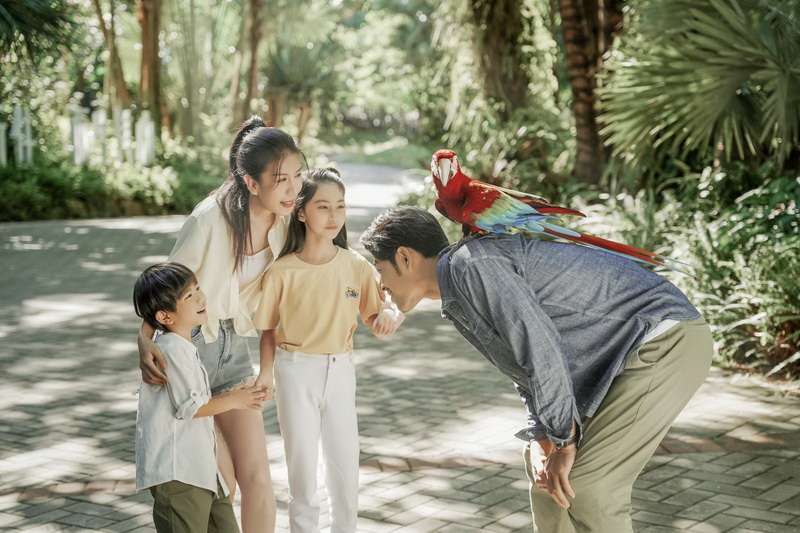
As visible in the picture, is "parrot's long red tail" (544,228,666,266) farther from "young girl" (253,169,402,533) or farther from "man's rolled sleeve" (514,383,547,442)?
"young girl" (253,169,402,533)

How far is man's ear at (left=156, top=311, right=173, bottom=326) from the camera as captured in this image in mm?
3381

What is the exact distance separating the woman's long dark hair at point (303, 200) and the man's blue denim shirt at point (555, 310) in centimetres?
107

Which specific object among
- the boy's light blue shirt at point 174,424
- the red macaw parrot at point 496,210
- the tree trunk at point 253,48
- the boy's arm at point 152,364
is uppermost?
the tree trunk at point 253,48

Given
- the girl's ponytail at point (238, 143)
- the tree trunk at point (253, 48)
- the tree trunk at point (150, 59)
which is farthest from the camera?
the tree trunk at point (253, 48)

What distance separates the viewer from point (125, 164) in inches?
920

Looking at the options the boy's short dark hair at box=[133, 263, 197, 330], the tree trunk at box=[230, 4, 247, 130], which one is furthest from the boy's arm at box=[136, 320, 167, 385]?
the tree trunk at box=[230, 4, 247, 130]

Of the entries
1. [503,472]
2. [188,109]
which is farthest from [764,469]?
[188,109]

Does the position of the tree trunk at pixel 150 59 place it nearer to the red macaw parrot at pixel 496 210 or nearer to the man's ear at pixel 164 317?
the man's ear at pixel 164 317

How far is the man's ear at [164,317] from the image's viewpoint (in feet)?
11.1

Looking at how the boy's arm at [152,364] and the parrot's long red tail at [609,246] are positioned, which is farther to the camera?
the boy's arm at [152,364]

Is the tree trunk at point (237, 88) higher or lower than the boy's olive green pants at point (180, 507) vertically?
higher

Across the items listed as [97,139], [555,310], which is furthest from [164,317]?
[97,139]

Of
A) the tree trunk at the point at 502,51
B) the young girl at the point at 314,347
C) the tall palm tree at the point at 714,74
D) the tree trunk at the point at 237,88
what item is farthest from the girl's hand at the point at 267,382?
the tree trunk at the point at 237,88

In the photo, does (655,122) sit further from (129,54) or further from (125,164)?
(129,54)
